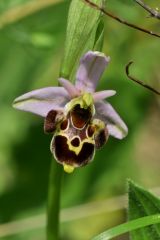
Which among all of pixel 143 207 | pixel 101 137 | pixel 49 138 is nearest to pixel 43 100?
pixel 101 137

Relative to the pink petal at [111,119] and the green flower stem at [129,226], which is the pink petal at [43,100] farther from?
the green flower stem at [129,226]

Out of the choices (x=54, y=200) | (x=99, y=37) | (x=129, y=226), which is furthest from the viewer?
(x=54, y=200)

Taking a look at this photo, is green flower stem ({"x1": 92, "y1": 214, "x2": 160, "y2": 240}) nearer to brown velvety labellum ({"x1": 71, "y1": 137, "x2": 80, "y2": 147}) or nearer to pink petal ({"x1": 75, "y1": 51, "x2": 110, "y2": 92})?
brown velvety labellum ({"x1": 71, "y1": 137, "x2": 80, "y2": 147})

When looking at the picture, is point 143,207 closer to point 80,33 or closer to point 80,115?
point 80,115

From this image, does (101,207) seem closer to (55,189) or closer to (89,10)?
(55,189)

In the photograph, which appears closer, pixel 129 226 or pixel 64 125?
pixel 129 226
